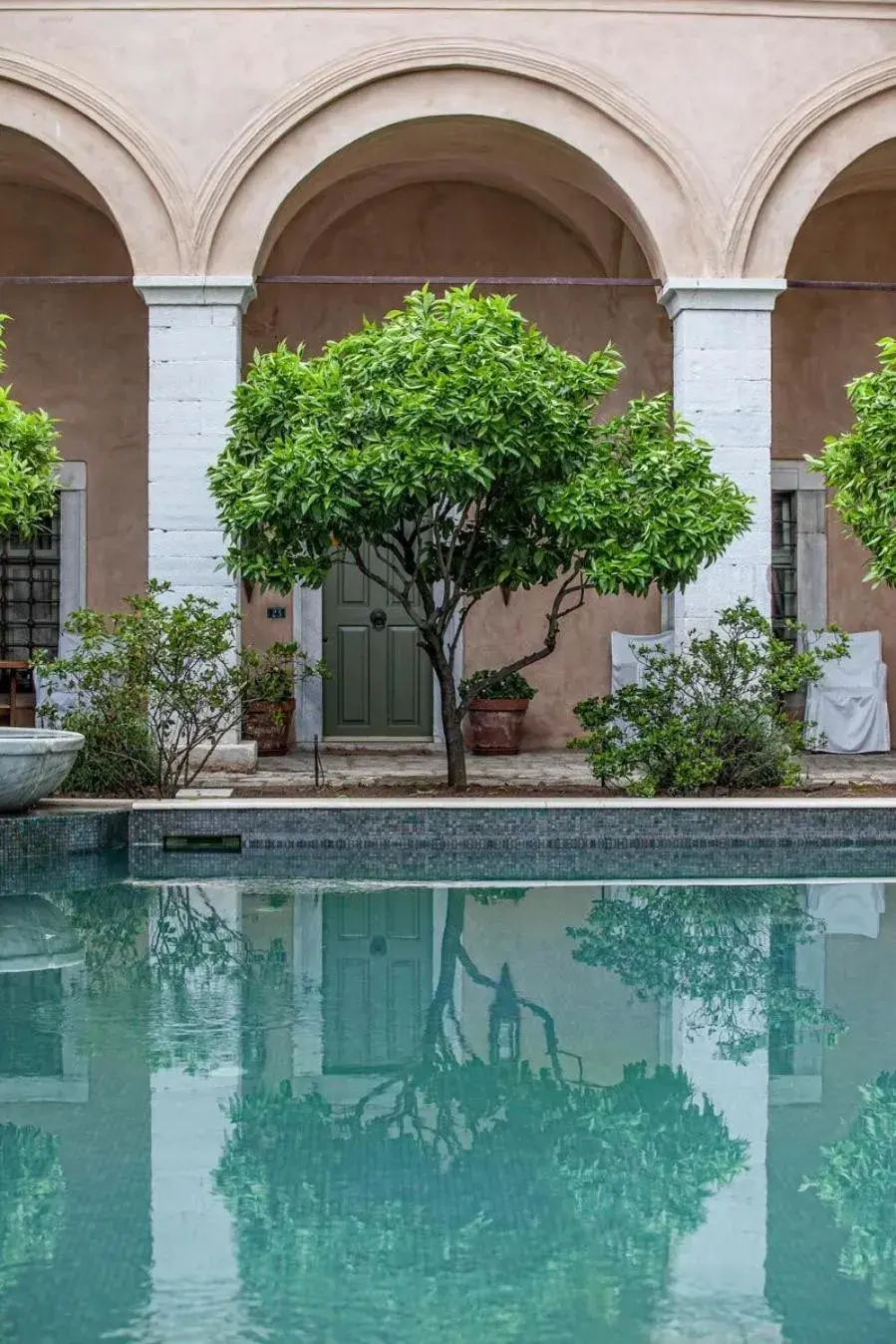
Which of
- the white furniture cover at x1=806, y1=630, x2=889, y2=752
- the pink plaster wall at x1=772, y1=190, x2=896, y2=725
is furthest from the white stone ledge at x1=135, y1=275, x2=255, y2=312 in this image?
the white furniture cover at x1=806, y1=630, x2=889, y2=752

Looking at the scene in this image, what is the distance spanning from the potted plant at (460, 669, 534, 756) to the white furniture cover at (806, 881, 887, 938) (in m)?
5.15

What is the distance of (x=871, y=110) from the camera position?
11.3 metres

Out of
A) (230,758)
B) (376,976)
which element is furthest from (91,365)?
(376,976)

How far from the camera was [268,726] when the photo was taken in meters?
12.8

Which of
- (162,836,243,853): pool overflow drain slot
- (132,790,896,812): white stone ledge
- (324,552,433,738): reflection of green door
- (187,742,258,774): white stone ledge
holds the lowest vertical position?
(162,836,243,853): pool overflow drain slot

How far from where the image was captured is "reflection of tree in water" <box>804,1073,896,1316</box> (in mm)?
3412

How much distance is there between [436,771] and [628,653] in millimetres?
2716

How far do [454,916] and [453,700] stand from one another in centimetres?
301

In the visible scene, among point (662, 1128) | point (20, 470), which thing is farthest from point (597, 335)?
point (662, 1128)

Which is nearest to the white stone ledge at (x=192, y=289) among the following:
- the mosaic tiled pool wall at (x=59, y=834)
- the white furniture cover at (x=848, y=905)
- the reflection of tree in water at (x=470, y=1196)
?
the mosaic tiled pool wall at (x=59, y=834)

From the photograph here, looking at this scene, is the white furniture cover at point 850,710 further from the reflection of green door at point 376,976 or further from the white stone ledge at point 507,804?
the reflection of green door at point 376,976

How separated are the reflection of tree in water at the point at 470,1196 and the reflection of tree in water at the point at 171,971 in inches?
29.7

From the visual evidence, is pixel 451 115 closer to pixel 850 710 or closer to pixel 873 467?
pixel 873 467

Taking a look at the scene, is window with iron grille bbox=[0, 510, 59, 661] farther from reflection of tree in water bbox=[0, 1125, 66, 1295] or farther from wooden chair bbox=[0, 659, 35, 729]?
reflection of tree in water bbox=[0, 1125, 66, 1295]
